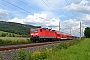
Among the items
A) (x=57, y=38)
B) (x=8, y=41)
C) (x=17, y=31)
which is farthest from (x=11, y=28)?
(x=8, y=41)

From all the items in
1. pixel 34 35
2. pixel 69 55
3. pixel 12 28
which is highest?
pixel 12 28

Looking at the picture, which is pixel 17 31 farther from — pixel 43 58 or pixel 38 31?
pixel 43 58

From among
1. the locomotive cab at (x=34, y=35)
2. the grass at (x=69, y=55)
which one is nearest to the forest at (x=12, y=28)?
the locomotive cab at (x=34, y=35)

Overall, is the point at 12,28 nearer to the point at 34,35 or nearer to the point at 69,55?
the point at 34,35

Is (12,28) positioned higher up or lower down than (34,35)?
higher up

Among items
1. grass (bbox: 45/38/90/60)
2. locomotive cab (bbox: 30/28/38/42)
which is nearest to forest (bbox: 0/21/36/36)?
locomotive cab (bbox: 30/28/38/42)

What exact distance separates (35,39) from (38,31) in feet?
6.45

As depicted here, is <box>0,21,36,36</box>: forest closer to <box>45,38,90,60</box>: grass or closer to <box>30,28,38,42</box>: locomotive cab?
<box>30,28,38,42</box>: locomotive cab

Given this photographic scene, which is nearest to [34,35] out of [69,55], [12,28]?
[69,55]

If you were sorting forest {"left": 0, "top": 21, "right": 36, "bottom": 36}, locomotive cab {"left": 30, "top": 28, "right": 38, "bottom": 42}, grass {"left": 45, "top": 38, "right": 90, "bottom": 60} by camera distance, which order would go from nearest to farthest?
grass {"left": 45, "top": 38, "right": 90, "bottom": 60}, locomotive cab {"left": 30, "top": 28, "right": 38, "bottom": 42}, forest {"left": 0, "top": 21, "right": 36, "bottom": 36}

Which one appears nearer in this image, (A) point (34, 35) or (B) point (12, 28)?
(A) point (34, 35)

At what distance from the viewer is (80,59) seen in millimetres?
12531

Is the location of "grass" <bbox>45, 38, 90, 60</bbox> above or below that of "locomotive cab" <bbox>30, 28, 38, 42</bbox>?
below

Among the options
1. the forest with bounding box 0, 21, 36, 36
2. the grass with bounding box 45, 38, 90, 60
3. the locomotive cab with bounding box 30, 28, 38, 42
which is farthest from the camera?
the forest with bounding box 0, 21, 36, 36
